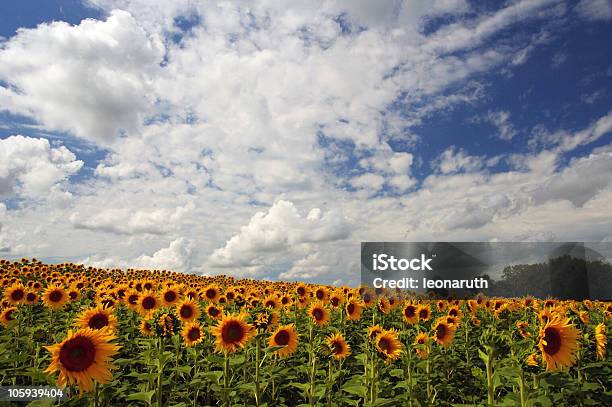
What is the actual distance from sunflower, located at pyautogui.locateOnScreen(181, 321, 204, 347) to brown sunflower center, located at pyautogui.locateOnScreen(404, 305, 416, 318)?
6232 mm

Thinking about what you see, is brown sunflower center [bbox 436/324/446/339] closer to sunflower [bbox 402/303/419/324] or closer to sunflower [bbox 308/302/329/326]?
sunflower [bbox 402/303/419/324]

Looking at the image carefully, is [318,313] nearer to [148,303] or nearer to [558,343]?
[148,303]

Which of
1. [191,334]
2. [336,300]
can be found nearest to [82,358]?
[191,334]

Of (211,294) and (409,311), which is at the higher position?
(211,294)

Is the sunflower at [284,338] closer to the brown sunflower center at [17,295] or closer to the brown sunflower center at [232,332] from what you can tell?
the brown sunflower center at [232,332]

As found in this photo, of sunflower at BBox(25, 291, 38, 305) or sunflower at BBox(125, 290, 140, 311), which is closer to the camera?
sunflower at BBox(125, 290, 140, 311)

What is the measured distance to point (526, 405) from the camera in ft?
19.0

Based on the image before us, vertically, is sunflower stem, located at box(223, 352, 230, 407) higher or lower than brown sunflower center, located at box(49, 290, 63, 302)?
lower

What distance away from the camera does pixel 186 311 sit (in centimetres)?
1078

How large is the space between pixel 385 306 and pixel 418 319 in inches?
79.3

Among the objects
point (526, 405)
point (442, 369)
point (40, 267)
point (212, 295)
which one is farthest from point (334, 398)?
point (40, 267)

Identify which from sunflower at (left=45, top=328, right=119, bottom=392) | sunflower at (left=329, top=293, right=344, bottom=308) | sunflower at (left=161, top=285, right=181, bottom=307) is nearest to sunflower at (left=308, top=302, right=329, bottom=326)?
sunflower at (left=329, top=293, right=344, bottom=308)

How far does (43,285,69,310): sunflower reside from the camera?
1341 centimetres

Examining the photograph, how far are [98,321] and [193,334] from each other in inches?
103
